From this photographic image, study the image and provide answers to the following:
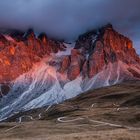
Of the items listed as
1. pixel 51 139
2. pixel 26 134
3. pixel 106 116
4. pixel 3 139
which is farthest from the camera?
pixel 106 116

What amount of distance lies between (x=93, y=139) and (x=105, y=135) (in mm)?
3657

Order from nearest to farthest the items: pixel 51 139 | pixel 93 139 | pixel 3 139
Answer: pixel 93 139 < pixel 51 139 < pixel 3 139

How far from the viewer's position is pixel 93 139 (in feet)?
201

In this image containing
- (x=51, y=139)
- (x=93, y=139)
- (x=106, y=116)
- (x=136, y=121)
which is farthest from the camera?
(x=106, y=116)

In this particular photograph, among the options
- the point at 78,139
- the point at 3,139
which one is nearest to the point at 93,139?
the point at 78,139

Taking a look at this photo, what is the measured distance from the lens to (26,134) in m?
85.6

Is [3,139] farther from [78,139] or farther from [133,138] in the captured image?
[133,138]

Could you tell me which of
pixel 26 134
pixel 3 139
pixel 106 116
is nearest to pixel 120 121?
pixel 106 116

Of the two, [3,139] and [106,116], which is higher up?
[106,116]

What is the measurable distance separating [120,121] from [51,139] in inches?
2718

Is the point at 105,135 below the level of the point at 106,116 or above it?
below

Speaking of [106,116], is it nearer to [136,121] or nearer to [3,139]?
[136,121]

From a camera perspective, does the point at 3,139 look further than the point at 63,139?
Yes

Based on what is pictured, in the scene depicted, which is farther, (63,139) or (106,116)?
(106,116)
